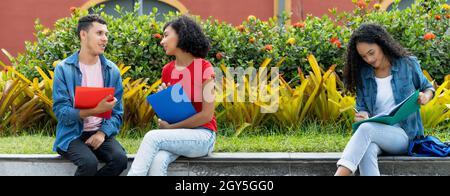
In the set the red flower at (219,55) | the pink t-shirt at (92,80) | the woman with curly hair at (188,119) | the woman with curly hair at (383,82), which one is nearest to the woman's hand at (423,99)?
the woman with curly hair at (383,82)

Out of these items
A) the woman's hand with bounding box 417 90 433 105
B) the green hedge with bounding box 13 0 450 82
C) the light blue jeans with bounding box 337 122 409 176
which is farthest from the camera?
the green hedge with bounding box 13 0 450 82

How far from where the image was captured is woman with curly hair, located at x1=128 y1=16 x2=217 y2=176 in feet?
14.6

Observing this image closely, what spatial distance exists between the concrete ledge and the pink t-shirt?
0.91 ft

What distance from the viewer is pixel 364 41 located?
4781mm

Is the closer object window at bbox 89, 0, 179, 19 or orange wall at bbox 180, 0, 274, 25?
orange wall at bbox 180, 0, 274, 25

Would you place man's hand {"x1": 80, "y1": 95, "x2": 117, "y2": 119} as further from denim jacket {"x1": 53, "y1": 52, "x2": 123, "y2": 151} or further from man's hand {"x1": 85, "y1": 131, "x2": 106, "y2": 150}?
man's hand {"x1": 85, "y1": 131, "x2": 106, "y2": 150}

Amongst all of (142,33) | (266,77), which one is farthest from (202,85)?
(142,33)

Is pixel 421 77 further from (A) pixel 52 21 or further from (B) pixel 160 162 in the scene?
(A) pixel 52 21

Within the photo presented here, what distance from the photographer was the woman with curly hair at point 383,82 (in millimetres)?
4609

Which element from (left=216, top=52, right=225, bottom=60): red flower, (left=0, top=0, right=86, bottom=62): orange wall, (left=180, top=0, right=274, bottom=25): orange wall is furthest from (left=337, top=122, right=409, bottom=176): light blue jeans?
(left=0, top=0, right=86, bottom=62): orange wall

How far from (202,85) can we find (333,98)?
5.70 ft

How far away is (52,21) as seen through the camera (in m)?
12.3

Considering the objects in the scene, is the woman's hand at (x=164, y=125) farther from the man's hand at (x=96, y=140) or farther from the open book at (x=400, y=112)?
the open book at (x=400, y=112)
